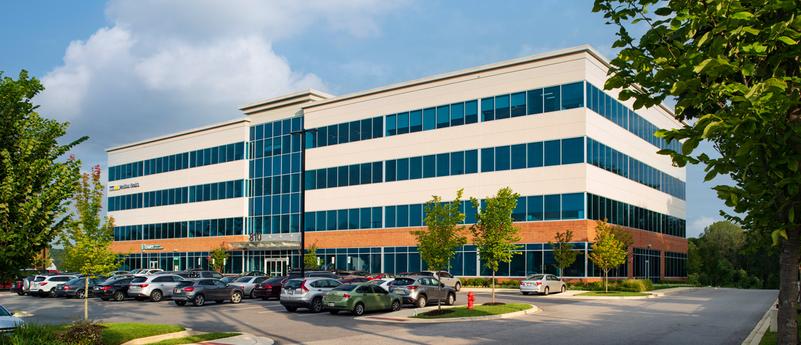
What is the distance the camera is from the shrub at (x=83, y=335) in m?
16.6

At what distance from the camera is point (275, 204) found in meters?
68.6

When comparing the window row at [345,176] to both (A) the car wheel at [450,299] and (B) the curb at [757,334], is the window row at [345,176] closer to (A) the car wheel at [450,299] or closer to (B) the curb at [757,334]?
(A) the car wheel at [450,299]

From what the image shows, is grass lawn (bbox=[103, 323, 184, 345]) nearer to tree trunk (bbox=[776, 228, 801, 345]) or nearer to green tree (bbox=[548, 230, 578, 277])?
tree trunk (bbox=[776, 228, 801, 345])

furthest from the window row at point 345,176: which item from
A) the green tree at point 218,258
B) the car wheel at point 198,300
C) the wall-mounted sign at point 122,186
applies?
the wall-mounted sign at point 122,186

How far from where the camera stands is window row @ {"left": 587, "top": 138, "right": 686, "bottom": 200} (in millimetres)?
50562

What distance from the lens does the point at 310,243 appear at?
212ft

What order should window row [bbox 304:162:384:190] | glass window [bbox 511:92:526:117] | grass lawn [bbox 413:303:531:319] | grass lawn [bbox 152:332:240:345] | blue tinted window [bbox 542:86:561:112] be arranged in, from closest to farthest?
grass lawn [bbox 152:332:240:345] → grass lawn [bbox 413:303:531:319] → blue tinted window [bbox 542:86:561:112] → glass window [bbox 511:92:526:117] → window row [bbox 304:162:384:190]

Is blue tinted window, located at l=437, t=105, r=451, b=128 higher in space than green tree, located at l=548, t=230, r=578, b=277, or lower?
higher

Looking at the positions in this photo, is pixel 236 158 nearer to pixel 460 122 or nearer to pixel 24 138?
pixel 460 122

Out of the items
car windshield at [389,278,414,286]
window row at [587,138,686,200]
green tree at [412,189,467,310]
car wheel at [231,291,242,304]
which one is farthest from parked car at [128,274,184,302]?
window row at [587,138,686,200]

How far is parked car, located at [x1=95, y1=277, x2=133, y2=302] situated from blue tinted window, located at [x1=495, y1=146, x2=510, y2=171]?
27.4m

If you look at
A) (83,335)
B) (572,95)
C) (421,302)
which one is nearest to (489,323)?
(421,302)

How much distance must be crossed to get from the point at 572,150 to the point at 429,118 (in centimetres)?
1285

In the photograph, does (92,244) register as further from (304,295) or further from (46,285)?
(46,285)
